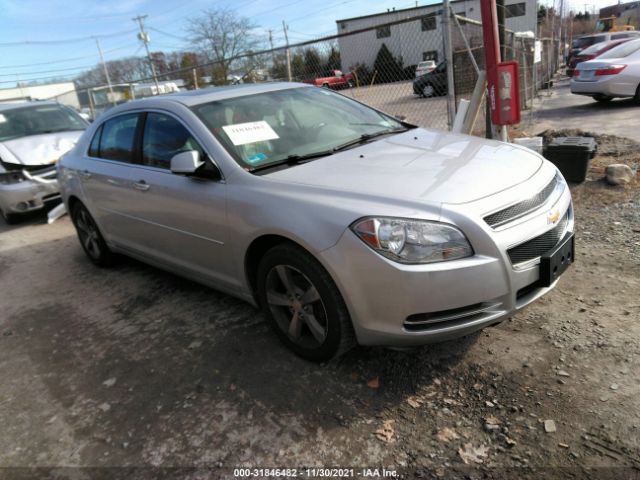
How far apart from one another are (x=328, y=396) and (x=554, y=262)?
1382mm

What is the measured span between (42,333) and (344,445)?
9.29 feet

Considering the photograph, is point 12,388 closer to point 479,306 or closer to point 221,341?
point 221,341

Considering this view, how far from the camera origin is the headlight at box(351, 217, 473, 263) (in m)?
2.27

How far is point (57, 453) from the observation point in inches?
97.5

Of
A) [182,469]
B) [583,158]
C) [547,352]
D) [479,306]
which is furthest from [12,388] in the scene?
[583,158]

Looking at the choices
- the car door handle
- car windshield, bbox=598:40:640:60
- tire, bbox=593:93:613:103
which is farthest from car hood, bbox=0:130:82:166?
car windshield, bbox=598:40:640:60

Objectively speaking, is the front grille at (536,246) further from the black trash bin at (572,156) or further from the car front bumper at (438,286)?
the black trash bin at (572,156)

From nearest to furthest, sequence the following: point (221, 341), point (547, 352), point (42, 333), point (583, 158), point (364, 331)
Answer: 1. point (364, 331)
2. point (547, 352)
3. point (221, 341)
4. point (42, 333)
5. point (583, 158)

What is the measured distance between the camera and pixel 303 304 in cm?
275

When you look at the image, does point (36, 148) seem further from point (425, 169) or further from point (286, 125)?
point (425, 169)

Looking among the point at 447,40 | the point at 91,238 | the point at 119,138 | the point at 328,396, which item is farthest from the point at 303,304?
the point at 447,40

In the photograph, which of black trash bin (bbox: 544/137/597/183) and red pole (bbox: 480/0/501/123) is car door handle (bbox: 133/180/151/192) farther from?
black trash bin (bbox: 544/137/597/183)

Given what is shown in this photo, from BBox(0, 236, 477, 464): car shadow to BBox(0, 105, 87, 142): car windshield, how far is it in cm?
513

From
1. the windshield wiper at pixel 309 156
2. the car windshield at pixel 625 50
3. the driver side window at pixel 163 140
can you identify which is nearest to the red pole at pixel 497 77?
the windshield wiper at pixel 309 156
